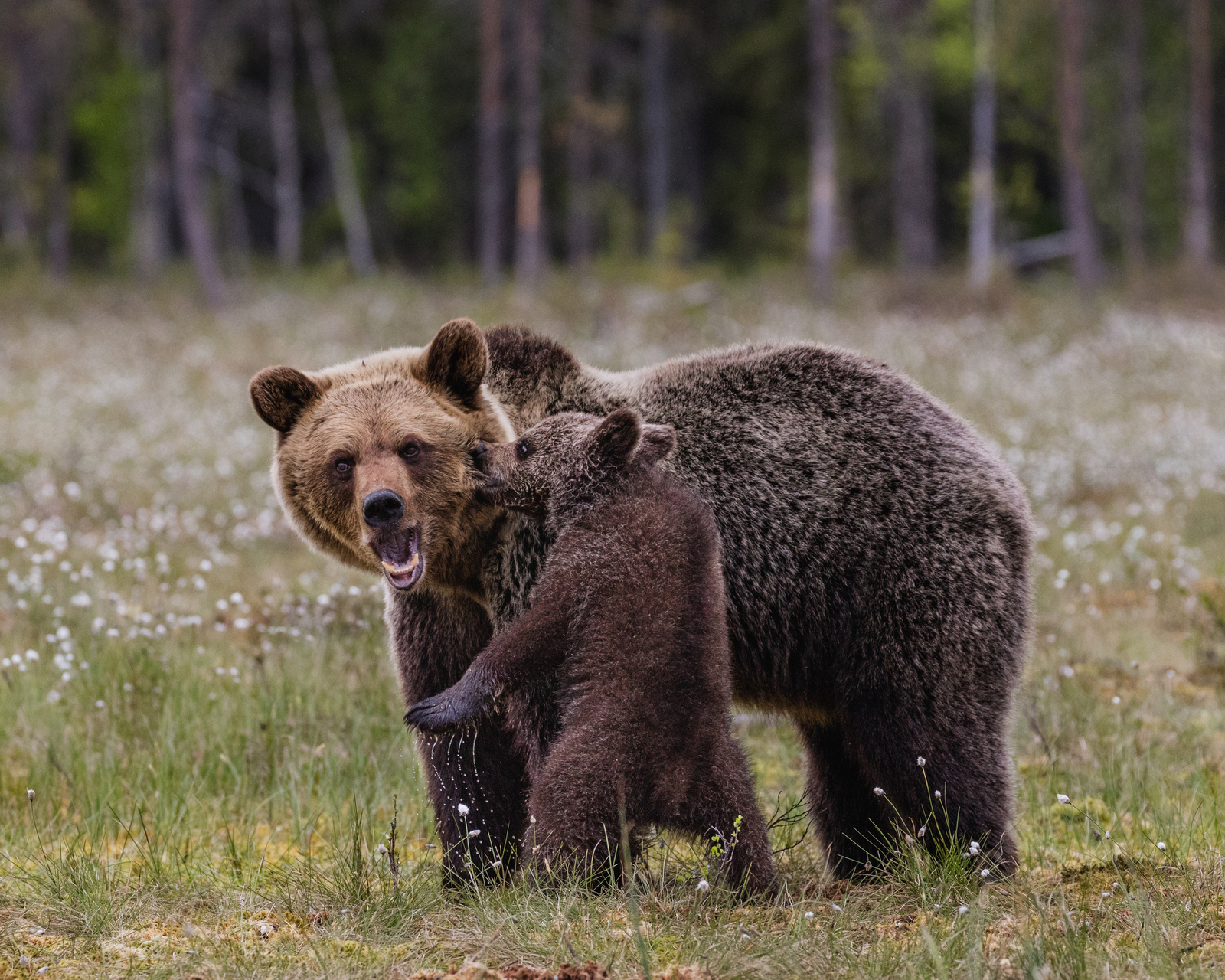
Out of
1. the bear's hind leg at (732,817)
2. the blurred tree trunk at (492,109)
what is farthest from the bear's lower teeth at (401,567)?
the blurred tree trunk at (492,109)

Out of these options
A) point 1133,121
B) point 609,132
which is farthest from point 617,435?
point 1133,121

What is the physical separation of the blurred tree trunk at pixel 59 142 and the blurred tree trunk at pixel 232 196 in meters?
4.72

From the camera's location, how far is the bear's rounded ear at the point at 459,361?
4.07 metres

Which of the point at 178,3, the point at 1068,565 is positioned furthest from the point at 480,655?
the point at 178,3

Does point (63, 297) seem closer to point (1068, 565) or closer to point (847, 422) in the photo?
point (1068, 565)

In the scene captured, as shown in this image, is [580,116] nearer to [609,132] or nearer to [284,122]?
[609,132]

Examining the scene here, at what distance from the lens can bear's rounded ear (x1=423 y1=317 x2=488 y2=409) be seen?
407cm

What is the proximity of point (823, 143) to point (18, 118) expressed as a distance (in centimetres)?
2676

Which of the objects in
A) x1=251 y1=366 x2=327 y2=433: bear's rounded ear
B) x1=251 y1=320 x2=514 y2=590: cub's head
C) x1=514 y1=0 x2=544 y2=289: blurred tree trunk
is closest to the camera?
x1=251 y1=320 x2=514 y2=590: cub's head

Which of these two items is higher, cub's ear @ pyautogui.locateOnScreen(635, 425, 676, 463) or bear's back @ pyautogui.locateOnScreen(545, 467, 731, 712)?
cub's ear @ pyautogui.locateOnScreen(635, 425, 676, 463)

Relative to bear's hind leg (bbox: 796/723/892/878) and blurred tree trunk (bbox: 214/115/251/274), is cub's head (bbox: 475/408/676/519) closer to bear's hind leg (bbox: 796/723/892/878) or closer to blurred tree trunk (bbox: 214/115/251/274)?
bear's hind leg (bbox: 796/723/892/878)

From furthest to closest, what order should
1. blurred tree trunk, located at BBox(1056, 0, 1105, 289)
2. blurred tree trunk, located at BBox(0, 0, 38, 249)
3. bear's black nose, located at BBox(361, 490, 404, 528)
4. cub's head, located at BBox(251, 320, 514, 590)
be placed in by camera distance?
blurred tree trunk, located at BBox(0, 0, 38, 249) → blurred tree trunk, located at BBox(1056, 0, 1105, 289) → cub's head, located at BBox(251, 320, 514, 590) → bear's black nose, located at BBox(361, 490, 404, 528)

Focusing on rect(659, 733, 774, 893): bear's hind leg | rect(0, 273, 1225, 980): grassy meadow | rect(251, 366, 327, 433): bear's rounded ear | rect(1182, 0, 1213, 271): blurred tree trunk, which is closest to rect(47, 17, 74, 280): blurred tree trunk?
rect(0, 273, 1225, 980): grassy meadow

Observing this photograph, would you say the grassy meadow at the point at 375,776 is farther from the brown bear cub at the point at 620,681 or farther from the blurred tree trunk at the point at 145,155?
the blurred tree trunk at the point at 145,155
